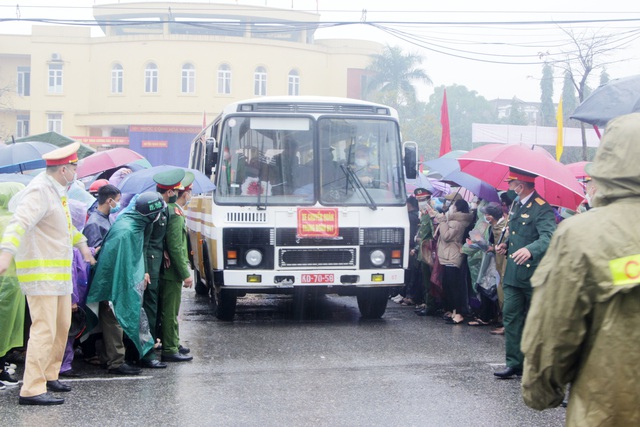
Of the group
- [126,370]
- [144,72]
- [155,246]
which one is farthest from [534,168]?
[144,72]

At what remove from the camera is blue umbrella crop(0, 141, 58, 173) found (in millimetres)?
10148

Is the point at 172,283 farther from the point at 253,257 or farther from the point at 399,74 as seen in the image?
the point at 399,74

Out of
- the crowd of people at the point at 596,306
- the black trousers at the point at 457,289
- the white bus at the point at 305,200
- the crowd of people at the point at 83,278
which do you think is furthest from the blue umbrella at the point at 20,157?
the crowd of people at the point at 596,306

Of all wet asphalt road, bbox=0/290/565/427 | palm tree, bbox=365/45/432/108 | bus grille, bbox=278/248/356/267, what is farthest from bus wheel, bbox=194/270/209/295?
palm tree, bbox=365/45/432/108

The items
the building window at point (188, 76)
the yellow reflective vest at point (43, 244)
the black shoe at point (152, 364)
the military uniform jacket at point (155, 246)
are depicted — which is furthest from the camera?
the building window at point (188, 76)

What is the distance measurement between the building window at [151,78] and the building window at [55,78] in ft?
20.4

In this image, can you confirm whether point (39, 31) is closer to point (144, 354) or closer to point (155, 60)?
point (155, 60)

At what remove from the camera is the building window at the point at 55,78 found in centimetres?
5806

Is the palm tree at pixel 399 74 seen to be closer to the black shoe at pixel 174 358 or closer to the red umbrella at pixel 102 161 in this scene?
the red umbrella at pixel 102 161

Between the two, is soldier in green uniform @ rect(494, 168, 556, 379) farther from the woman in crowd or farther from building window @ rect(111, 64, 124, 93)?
building window @ rect(111, 64, 124, 93)

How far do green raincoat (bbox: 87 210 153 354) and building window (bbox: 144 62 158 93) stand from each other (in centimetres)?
5124

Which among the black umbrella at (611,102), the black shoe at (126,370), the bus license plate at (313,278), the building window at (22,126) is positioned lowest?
the black shoe at (126,370)

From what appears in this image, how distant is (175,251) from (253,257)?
6.77ft

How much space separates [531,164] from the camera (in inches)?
299
